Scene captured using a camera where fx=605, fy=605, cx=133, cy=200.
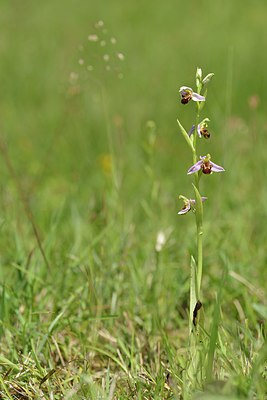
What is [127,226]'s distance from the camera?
2.83 m

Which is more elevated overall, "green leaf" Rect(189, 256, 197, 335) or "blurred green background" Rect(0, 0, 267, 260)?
"green leaf" Rect(189, 256, 197, 335)

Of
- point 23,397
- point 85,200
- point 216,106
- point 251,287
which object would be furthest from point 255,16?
point 23,397

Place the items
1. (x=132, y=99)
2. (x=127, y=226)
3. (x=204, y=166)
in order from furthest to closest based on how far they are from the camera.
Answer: (x=132, y=99), (x=127, y=226), (x=204, y=166)

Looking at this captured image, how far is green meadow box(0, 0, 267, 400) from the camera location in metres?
1.66

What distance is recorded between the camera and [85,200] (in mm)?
3424

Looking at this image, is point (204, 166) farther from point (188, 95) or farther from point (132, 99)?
point (132, 99)

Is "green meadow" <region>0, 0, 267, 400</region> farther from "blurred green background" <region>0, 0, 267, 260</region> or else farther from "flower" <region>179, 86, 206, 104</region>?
"flower" <region>179, 86, 206, 104</region>

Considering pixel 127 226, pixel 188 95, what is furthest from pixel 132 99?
pixel 188 95

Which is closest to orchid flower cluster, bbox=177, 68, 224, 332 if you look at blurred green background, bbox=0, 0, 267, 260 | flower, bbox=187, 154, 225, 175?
flower, bbox=187, 154, 225, 175

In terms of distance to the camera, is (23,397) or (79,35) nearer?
(23,397)

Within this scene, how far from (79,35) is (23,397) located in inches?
241

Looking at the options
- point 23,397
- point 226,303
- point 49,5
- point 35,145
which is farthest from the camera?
point 49,5

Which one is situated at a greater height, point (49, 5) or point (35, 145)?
point (49, 5)

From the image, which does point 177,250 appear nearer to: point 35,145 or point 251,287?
point 251,287
